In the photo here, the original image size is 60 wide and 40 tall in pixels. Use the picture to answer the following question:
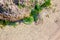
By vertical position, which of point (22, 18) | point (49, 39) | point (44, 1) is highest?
point (44, 1)

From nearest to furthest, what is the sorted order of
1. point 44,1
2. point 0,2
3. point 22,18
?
point 0,2 → point 22,18 → point 44,1

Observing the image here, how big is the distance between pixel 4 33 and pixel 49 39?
727mm

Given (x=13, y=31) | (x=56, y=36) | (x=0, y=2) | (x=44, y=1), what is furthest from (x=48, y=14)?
(x=0, y=2)

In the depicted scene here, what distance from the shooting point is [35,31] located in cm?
285

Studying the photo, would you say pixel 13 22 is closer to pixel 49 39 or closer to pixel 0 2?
pixel 0 2

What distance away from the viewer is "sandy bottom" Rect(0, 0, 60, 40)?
9.12 feet

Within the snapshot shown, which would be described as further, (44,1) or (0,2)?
(44,1)

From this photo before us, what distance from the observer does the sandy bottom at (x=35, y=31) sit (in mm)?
2781

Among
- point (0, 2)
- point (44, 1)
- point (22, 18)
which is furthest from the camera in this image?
point (44, 1)

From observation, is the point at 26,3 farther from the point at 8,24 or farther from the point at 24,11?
the point at 8,24

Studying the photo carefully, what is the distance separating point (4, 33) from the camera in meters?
2.84

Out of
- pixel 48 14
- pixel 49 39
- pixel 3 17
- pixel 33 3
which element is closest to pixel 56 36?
pixel 49 39

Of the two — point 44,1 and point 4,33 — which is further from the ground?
point 44,1

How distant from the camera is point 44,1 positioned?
10.2ft
